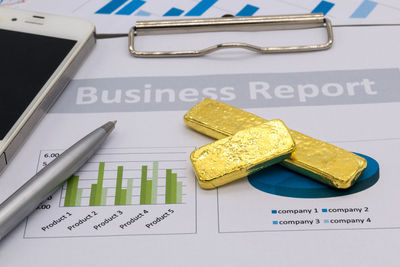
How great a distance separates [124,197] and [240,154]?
4.1 inches

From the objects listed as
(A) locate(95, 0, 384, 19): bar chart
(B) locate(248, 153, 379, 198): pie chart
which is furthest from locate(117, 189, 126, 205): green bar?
(A) locate(95, 0, 384, 19): bar chart

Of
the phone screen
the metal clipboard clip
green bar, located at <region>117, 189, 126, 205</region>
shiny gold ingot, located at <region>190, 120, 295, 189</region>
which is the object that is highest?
the metal clipboard clip

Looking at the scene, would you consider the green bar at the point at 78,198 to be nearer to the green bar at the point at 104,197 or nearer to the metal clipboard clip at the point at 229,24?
the green bar at the point at 104,197

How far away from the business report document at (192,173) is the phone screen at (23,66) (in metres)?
0.03

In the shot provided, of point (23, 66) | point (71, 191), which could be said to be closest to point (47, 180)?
point (71, 191)

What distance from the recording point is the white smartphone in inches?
19.8

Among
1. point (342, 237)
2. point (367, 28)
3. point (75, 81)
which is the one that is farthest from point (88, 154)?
point (367, 28)

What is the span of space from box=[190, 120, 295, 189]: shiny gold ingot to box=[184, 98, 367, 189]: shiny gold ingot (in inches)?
0.6

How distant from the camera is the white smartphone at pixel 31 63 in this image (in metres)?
0.50

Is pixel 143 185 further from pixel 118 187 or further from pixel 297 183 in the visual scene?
pixel 297 183

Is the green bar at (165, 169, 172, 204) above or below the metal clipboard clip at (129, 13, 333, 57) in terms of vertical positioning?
below

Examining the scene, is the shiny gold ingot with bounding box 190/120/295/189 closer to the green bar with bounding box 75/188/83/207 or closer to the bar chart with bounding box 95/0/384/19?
the green bar with bounding box 75/188/83/207

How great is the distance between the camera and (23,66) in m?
0.55

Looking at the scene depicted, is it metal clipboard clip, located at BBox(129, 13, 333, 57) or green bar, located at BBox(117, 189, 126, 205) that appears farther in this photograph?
metal clipboard clip, located at BBox(129, 13, 333, 57)
